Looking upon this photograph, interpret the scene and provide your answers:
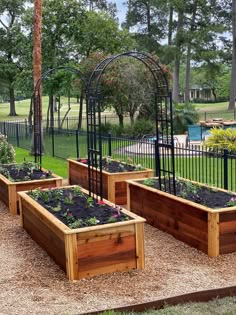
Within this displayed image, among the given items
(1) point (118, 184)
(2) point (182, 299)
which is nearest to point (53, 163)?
(1) point (118, 184)

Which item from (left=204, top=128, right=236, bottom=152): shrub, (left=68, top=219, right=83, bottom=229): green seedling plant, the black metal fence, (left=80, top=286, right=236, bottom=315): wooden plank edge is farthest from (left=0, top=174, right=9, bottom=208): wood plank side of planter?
(left=204, top=128, right=236, bottom=152): shrub

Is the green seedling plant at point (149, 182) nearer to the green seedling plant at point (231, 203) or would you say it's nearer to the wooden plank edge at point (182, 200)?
the wooden plank edge at point (182, 200)

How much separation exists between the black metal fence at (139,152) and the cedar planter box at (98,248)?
4.05 m

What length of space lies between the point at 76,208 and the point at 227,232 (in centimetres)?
190

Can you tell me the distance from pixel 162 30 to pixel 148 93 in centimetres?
1953

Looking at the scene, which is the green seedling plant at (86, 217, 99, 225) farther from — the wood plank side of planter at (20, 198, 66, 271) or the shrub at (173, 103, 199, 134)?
the shrub at (173, 103, 199, 134)

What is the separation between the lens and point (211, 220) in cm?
521

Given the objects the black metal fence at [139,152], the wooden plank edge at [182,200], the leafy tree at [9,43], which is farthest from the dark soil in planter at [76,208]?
the leafy tree at [9,43]

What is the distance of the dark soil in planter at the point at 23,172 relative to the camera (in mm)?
8118

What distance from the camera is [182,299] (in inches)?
164

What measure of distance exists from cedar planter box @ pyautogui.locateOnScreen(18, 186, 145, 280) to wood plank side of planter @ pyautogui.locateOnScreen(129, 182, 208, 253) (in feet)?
2.79

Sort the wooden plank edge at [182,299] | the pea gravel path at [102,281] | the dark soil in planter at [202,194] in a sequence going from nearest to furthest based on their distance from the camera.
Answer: the wooden plank edge at [182,299], the pea gravel path at [102,281], the dark soil in planter at [202,194]

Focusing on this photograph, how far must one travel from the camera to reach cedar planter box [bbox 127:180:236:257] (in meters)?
5.24

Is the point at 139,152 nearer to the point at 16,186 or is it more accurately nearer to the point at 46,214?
the point at 16,186
